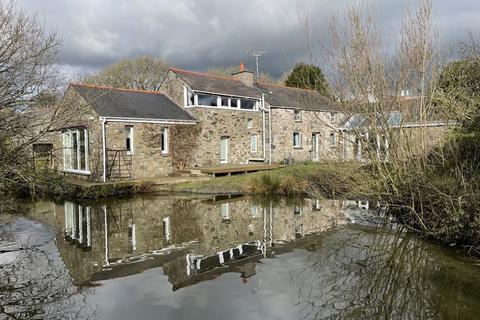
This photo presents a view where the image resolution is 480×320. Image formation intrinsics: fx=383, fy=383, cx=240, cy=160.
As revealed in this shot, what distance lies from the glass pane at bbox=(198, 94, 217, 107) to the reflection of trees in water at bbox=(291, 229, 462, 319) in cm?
1470

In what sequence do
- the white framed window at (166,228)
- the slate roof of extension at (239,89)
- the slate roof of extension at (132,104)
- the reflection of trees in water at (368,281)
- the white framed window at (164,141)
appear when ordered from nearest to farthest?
the reflection of trees in water at (368,281)
the white framed window at (166,228)
the slate roof of extension at (132,104)
the white framed window at (164,141)
the slate roof of extension at (239,89)

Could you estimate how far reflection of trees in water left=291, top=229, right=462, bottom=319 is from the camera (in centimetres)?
491

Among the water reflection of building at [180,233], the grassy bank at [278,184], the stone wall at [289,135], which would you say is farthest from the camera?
the stone wall at [289,135]

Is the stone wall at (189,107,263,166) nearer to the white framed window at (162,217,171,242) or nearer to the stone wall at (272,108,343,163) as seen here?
the stone wall at (272,108,343,163)

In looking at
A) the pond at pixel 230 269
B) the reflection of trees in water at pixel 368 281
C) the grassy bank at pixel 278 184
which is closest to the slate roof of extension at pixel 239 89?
the grassy bank at pixel 278 184

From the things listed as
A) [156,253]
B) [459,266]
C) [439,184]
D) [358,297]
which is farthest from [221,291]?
[439,184]

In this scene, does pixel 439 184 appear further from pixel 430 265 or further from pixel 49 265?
pixel 49 265

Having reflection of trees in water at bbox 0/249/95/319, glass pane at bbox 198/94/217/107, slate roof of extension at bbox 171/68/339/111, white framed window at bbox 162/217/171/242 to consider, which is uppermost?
slate roof of extension at bbox 171/68/339/111

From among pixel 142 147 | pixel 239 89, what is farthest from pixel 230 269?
pixel 239 89

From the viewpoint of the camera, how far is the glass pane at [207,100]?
70.8ft

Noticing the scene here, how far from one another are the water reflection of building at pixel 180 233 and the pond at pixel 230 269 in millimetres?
30

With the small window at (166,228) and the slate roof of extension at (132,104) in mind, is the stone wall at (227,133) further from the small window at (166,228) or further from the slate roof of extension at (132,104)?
the small window at (166,228)

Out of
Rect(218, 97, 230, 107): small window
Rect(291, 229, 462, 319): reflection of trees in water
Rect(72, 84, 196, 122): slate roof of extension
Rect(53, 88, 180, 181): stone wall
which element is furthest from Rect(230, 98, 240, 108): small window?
Rect(291, 229, 462, 319): reflection of trees in water

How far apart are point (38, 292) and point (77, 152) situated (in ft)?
48.3
